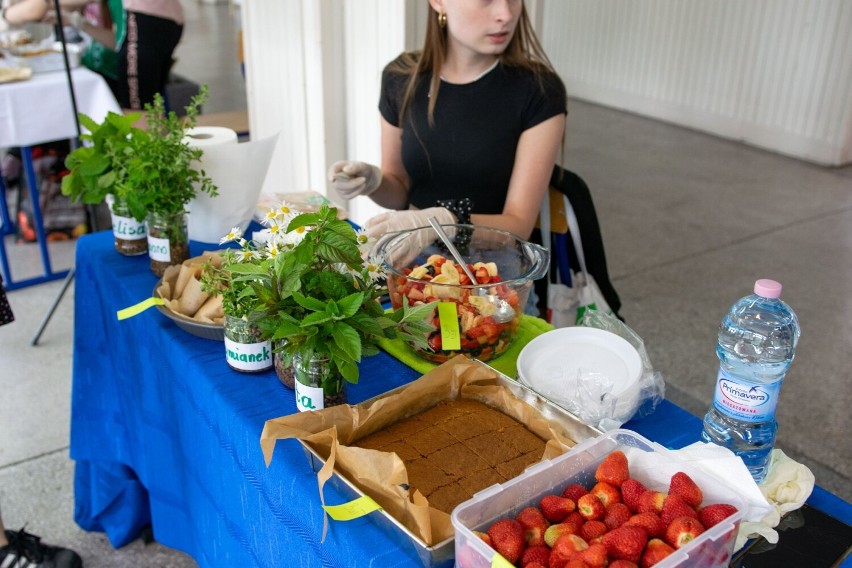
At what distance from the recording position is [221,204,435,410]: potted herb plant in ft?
3.68

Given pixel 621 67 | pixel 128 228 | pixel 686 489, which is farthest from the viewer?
pixel 621 67

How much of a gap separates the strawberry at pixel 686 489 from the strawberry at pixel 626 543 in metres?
0.09

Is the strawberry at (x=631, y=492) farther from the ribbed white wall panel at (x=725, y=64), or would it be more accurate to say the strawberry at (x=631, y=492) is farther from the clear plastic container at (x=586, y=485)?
the ribbed white wall panel at (x=725, y=64)

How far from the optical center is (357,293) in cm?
116

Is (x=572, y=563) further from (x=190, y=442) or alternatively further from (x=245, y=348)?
(x=190, y=442)

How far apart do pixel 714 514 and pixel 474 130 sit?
1.34 m

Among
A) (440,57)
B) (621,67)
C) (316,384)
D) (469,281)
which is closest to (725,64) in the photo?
(621,67)

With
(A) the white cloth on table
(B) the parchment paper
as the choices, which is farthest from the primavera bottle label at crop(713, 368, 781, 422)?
(A) the white cloth on table

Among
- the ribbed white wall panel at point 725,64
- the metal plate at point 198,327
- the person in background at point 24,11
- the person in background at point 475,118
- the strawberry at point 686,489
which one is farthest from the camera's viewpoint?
the ribbed white wall panel at point 725,64

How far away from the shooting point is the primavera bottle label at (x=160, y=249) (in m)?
1.70

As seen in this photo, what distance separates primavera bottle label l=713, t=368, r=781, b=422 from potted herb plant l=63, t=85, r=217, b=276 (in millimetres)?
1167

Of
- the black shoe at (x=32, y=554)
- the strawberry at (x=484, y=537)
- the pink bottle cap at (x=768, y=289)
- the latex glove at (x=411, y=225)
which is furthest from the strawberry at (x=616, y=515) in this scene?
the black shoe at (x=32, y=554)

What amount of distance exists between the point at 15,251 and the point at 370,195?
261 centimetres

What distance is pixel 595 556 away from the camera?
80cm
